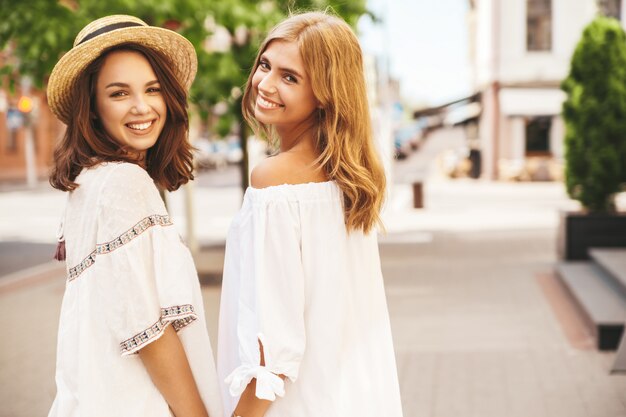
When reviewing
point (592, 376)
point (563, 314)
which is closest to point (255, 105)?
point (592, 376)

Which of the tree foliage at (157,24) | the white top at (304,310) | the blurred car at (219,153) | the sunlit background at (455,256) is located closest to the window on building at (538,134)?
the sunlit background at (455,256)

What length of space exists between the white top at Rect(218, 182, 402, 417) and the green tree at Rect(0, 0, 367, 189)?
6394mm

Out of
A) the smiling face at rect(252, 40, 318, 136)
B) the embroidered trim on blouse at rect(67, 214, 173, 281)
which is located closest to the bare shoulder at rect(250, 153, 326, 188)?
the smiling face at rect(252, 40, 318, 136)

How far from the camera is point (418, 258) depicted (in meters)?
12.4

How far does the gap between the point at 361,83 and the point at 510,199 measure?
853 inches

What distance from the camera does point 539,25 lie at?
3186 cm

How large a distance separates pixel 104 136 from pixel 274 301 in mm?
577

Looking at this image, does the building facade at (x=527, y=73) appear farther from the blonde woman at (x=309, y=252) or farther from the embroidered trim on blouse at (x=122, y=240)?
the embroidered trim on blouse at (x=122, y=240)

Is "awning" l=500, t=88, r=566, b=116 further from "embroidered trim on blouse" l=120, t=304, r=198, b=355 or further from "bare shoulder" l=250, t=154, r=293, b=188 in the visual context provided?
"embroidered trim on blouse" l=120, t=304, r=198, b=355

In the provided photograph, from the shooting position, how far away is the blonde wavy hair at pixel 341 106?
6.95 ft

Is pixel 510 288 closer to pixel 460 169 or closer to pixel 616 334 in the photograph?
pixel 616 334

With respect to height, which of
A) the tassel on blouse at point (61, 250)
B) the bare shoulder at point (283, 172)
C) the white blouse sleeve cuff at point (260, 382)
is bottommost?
the white blouse sleeve cuff at point (260, 382)

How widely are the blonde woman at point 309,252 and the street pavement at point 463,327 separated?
3209mm

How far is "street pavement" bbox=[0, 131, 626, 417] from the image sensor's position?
5.55m
